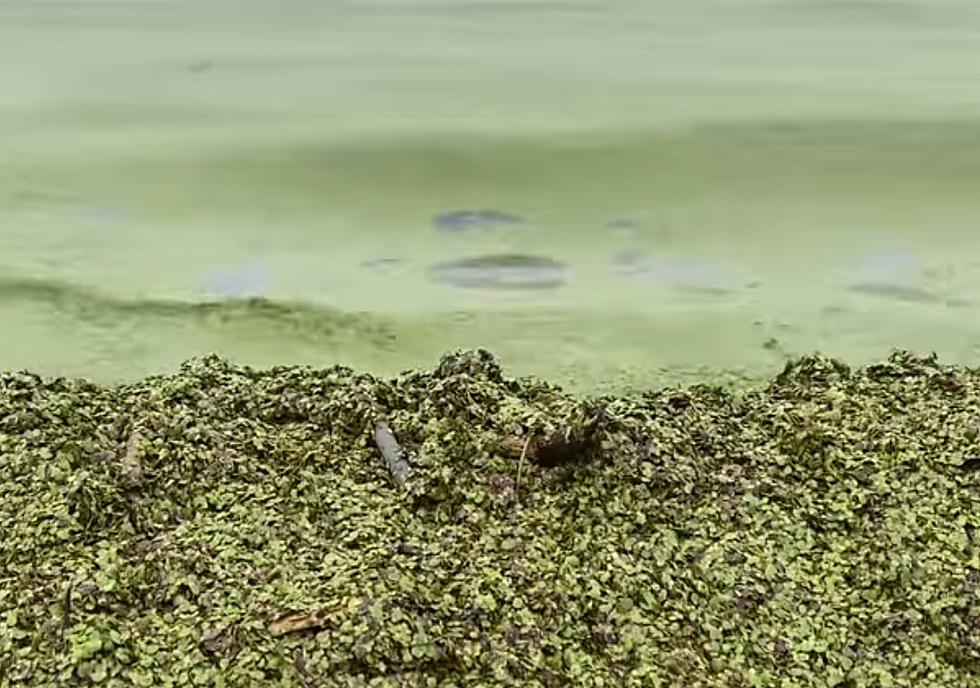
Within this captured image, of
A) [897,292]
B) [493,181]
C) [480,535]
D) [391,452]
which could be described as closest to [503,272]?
[493,181]

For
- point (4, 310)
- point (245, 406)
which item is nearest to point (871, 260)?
point (245, 406)

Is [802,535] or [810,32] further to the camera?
[810,32]

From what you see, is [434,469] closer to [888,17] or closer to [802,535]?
[802,535]

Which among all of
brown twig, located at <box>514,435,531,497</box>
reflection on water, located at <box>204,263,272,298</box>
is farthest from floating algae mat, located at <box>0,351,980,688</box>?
reflection on water, located at <box>204,263,272,298</box>

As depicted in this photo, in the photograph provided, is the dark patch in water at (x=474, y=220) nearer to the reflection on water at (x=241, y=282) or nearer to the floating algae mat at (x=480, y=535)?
the reflection on water at (x=241, y=282)

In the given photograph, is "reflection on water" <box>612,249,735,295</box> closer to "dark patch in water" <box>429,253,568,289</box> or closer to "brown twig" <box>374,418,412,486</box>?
"dark patch in water" <box>429,253,568,289</box>

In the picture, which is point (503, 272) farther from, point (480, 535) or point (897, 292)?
point (480, 535)
